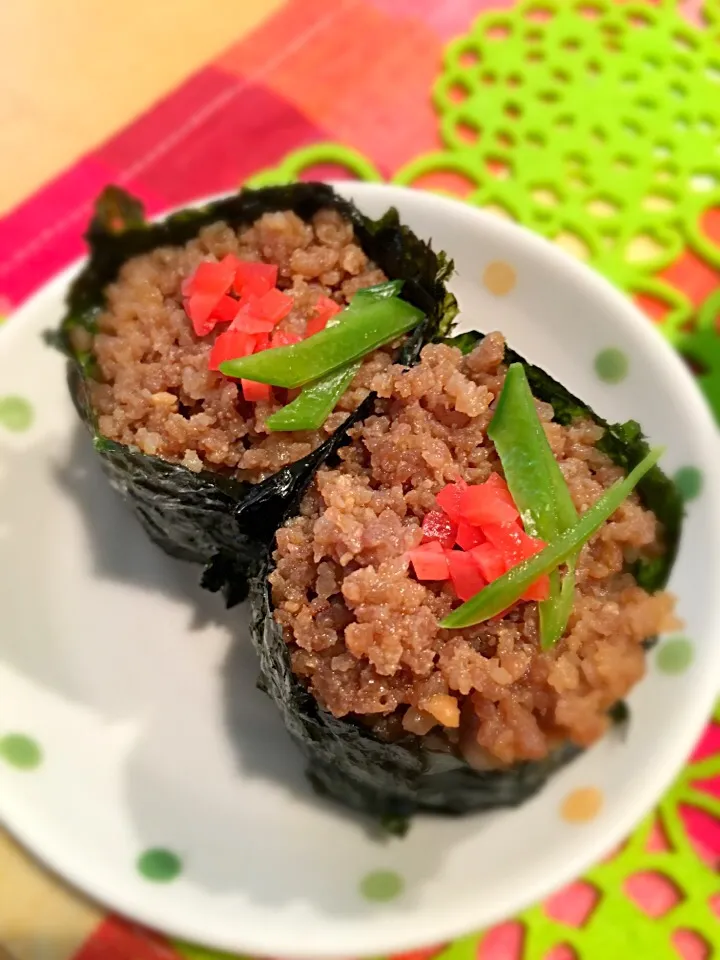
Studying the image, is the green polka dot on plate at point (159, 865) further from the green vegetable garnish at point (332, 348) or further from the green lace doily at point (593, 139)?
the green lace doily at point (593, 139)

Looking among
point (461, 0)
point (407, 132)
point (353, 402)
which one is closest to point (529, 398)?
point (353, 402)

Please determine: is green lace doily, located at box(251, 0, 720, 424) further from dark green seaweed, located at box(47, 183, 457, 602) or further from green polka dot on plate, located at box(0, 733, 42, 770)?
green polka dot on plate, located at box(0, 733, 42, 770)

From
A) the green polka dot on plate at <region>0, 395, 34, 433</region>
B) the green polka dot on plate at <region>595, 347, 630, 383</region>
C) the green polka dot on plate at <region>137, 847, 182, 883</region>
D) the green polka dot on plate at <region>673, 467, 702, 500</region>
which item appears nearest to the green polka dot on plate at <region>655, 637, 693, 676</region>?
the green polka dot on plate at <region>673, 467, 702, 500</region>

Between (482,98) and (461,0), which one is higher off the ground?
(461,0)

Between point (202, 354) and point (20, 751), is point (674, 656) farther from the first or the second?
point (20, 751)

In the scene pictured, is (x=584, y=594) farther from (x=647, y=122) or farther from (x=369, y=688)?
(x=647, y=122)

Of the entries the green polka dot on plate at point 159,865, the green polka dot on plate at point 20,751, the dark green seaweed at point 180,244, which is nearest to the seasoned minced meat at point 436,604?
the dark green seaweed at point 180,244
